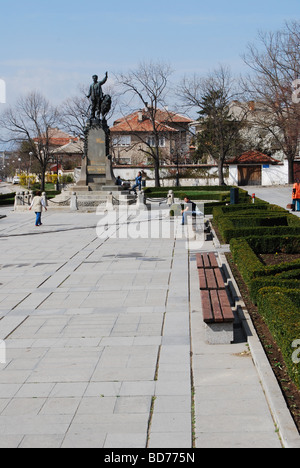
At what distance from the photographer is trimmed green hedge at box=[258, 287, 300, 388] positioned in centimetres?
596

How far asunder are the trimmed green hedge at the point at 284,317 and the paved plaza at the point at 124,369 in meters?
0.28

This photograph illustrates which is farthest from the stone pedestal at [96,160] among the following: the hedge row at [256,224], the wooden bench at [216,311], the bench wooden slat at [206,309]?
the bench wooden slat at [206,309]

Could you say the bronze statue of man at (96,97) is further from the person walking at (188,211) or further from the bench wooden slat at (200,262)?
the bench wooden slat at (200,262)

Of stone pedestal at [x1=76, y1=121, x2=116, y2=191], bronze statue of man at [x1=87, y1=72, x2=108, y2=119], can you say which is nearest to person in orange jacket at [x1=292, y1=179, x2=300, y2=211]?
stone pedestal at [x1=76, y1=121, x2=116, y2=191]

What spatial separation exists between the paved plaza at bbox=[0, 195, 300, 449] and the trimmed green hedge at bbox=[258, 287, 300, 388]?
0.90 feet

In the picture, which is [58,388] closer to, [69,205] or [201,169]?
[69,205]

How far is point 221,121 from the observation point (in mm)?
56719

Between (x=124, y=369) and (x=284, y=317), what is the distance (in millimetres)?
1926

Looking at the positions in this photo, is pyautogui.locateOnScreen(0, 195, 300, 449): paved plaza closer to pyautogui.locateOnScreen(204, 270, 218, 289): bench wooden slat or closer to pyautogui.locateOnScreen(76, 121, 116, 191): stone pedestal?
pyautogui.locateOnScreen(204, 270, 218, 289): bench wooden slat

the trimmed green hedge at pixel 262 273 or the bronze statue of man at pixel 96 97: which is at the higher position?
the bronze statue of man at pixel 96 97

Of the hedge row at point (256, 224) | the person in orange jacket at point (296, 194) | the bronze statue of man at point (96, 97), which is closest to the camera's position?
the hedge row at point (256, 224)

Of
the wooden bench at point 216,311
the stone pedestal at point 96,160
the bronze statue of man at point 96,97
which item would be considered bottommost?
the wooden bench at point 216,311

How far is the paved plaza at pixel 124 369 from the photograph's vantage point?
5.03m

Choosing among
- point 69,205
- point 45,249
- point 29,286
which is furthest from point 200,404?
point 69,205
